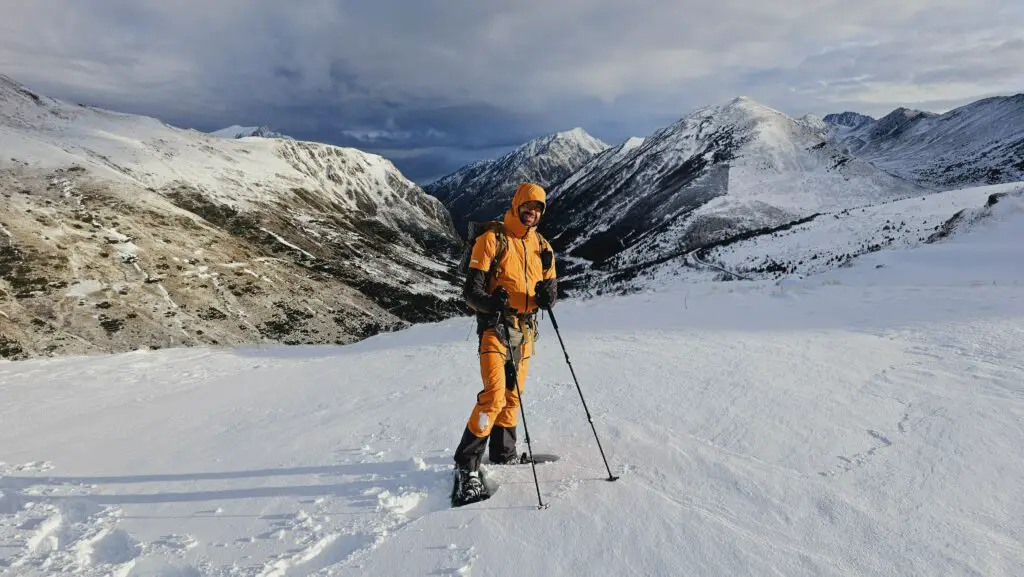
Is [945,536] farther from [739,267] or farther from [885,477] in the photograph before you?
[739,267]

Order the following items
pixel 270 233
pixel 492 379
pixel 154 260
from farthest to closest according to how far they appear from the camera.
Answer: pixel 270 233
pixel 154 260
pixel 492 379

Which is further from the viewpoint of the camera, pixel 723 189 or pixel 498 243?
pixel 723 189

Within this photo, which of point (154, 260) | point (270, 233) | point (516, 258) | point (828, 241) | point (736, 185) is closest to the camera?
point (516, 258)

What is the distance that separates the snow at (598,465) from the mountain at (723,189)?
76.6 meters

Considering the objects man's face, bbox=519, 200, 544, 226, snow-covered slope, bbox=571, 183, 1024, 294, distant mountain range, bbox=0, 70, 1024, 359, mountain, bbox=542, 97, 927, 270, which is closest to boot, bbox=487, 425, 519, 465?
man's face, bbox=519, 200, 544, 226

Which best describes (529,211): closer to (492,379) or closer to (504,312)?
(504,312)

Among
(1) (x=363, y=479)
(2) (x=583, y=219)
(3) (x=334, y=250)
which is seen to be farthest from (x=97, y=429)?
(2) (x=583, y=219)

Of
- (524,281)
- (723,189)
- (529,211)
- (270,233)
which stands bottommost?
(524,281)

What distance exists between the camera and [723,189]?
125 m

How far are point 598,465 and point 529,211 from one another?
307 cm

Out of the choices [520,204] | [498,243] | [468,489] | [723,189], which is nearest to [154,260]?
[498,243]

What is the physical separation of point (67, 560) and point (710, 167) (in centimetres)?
16153

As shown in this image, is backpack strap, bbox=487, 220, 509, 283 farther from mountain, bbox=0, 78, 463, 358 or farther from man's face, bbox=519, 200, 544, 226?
mountain, bbox=0, 78, 463, 358

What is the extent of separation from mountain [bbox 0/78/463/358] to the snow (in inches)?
1651
